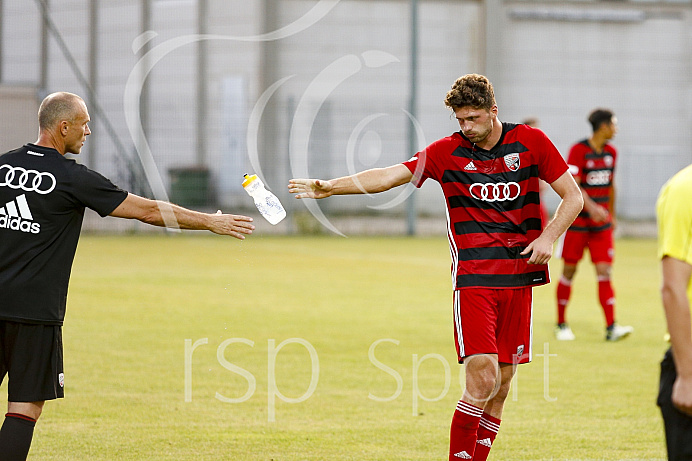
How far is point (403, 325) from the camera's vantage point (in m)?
11.4

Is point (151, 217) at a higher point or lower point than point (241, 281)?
higher

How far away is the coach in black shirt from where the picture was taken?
486 centimetres

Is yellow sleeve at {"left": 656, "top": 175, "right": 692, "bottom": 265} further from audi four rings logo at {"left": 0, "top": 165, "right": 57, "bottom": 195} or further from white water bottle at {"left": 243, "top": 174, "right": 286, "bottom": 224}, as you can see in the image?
audi four rings logo at {"left": 0, "top": 165, "right": 57, "bottom": 195}

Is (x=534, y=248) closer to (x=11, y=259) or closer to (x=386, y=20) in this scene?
(x=11, y=259)

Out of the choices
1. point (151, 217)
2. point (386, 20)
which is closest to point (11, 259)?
point (151, 217)

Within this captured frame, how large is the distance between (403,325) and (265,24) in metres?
23.6

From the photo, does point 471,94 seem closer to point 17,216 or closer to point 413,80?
point 17,216

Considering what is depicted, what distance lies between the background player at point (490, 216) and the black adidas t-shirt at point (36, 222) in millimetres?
1320

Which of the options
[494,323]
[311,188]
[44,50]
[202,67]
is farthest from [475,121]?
[44,50]

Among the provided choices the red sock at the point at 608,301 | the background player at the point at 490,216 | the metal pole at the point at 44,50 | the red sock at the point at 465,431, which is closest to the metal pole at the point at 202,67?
the metal pole at the point at 44,50

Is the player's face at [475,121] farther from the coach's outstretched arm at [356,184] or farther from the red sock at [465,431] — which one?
the red sock at [465,431]

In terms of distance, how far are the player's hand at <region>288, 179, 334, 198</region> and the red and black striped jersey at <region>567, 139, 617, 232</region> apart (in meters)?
5.98

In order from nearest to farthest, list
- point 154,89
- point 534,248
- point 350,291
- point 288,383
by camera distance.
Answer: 1. point 534,248
2. point 288,383
3. point 350,291
4. point 154,89

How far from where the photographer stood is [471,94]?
17.3 feet
